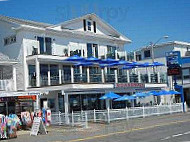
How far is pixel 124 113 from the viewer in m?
27.7

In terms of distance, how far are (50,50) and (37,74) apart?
419 centimetres

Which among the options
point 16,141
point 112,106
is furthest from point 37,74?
point 16,141

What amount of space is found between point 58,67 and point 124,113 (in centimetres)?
899

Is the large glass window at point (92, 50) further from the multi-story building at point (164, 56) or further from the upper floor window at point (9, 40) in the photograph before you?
the multi-story building at point (164, 56)

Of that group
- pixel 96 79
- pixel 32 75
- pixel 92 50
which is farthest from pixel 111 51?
pixel 32 75

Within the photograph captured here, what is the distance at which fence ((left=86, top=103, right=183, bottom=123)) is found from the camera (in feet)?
86.7

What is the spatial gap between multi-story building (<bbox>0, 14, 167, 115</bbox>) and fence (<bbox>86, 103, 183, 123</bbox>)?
2.76 meters

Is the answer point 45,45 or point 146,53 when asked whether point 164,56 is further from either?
point 45,45

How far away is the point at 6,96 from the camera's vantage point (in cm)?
2323

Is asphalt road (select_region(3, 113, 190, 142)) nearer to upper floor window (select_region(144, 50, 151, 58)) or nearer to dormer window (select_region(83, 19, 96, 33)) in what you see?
dormer window (select_region(83, 19, 96, 33))

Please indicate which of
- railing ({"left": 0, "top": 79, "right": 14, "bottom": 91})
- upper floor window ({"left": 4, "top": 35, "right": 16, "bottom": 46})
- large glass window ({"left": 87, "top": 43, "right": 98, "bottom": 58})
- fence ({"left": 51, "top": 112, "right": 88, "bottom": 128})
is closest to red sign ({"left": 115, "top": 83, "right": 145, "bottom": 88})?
large glass window ({"left": 87, "top": 43, "right": 98, "bottom": 58})

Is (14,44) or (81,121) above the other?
(14,44)

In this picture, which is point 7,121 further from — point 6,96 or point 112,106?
point 112,106

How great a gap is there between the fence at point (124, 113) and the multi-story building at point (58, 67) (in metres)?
2.76
